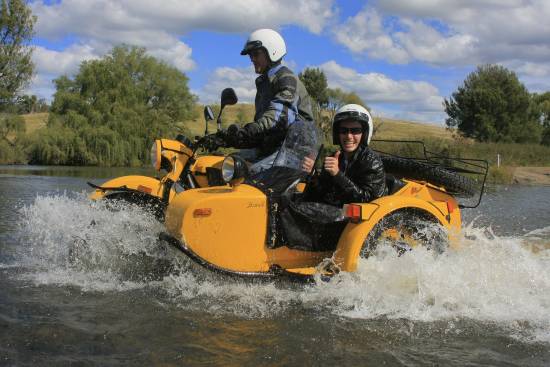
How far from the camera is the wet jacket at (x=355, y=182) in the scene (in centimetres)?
527

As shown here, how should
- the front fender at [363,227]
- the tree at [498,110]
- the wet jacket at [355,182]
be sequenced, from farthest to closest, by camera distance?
the tree at [498,110] → the wet jacket at [355,182] → the front fender at [363,227]

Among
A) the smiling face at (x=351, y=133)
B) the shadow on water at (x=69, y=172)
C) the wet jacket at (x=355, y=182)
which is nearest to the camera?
the wet jacket at (x=355, y=182)

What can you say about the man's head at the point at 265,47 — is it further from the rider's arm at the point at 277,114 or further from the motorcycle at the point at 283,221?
the motorcycle at the point at 283,221

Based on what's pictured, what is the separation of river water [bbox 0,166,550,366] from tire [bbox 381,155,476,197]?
0.44 metres

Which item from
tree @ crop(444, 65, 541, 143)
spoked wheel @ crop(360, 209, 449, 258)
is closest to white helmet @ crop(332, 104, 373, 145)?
spoked wheel @ crop(360, 209, 449, 258)

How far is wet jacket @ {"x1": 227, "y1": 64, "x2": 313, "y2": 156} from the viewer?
19.0ft

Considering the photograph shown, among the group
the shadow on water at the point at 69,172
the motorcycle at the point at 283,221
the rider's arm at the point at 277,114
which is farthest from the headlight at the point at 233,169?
the shadow on water at the point at 69,172

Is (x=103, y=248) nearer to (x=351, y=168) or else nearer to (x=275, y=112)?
(x=275, y=112)

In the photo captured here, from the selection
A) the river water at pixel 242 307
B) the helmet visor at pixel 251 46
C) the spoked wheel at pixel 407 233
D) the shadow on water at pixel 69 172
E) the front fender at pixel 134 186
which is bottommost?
the shadow on water at pixel 69 172

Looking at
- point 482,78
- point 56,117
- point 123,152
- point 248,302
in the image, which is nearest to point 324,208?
point 248,302

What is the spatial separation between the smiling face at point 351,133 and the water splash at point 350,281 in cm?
107

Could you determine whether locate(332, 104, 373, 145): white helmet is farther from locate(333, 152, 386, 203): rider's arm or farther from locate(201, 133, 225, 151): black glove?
locate(201, 133, 225, 151): black glove

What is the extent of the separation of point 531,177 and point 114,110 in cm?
2708

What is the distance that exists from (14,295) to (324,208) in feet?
9.29
